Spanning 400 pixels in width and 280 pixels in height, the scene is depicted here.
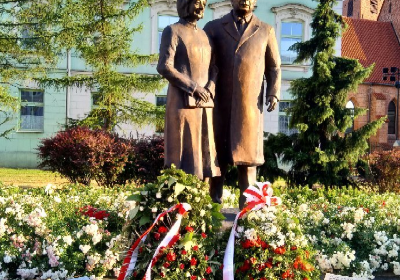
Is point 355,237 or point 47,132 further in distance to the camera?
point 47,132

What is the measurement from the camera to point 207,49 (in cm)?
518

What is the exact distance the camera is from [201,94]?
500 centimetres

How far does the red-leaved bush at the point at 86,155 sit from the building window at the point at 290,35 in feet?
44.5

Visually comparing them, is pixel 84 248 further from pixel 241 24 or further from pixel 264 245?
pixel 241 24

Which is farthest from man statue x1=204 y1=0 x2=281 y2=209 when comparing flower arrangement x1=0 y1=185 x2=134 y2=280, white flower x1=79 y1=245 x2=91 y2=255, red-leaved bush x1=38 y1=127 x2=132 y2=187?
red-leaved bush x1=38 y1=127 x2=132 y2=187

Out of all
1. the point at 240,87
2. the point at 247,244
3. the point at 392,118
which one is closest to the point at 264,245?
the point at 247,244

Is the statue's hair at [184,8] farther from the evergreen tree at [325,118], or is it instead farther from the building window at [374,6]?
the building window at [374,6]

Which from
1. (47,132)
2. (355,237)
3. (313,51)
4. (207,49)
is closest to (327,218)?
(355,237)

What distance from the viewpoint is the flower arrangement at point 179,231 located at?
3797mm

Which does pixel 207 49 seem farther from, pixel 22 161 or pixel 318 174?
pixel 22 161

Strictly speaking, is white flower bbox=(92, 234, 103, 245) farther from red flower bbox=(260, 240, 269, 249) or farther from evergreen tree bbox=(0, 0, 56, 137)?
evergreen tree bbox=(0, 0, 56, 137)

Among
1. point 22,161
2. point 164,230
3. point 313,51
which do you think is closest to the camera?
point 164,230

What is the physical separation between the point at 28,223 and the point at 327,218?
12.8ft

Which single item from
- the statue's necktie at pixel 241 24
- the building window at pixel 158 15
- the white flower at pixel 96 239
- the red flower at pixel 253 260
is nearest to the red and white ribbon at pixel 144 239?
the red flower at pixel 253 260
